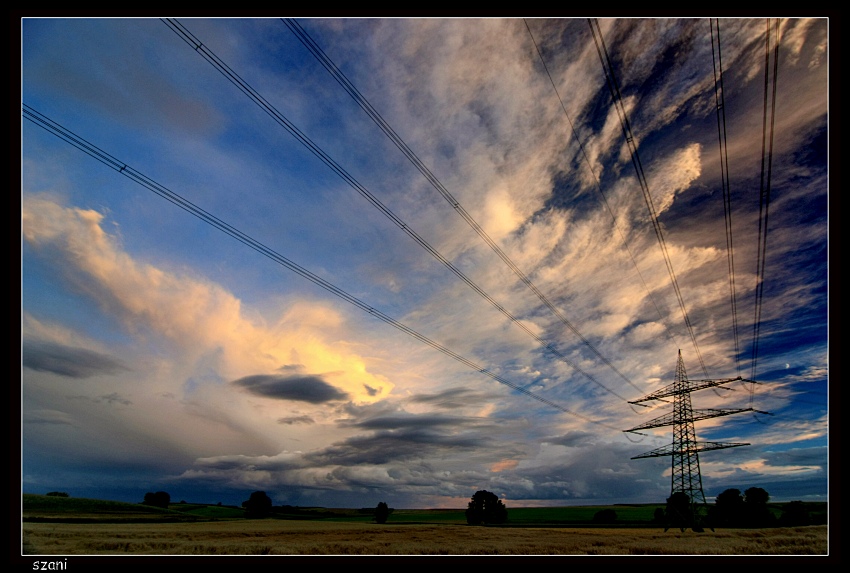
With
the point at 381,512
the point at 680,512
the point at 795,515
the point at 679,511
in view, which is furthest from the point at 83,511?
the point at 795,515

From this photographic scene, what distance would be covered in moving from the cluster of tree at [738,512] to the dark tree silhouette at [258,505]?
8542 cm

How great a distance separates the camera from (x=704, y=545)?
3750 cm

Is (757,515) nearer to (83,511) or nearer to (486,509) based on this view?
(486,509)

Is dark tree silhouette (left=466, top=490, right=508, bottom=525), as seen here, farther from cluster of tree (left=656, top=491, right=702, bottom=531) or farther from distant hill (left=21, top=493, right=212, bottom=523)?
distant hill (left=21, top=493, right=212, bottom=523)

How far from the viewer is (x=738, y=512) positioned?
244 feet

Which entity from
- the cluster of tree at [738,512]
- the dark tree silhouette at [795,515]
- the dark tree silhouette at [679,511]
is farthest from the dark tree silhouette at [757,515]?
the dark tree silhouette at [679,511]

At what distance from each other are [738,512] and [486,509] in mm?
56145

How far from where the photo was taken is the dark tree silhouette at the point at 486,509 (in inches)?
A: 4277

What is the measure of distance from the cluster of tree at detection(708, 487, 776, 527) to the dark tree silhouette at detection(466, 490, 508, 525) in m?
49.7

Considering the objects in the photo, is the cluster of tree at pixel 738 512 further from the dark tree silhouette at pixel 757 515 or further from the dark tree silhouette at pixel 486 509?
the dark tree silhouette at pixel 486 509

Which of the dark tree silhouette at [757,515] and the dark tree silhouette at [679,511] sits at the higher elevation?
the dark tree silhouette at [679,511]
